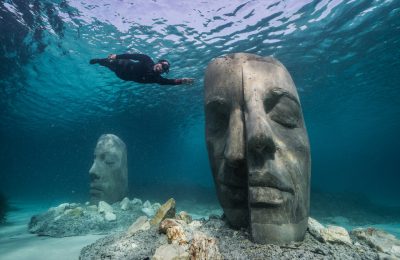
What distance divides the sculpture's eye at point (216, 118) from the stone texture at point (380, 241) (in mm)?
2631

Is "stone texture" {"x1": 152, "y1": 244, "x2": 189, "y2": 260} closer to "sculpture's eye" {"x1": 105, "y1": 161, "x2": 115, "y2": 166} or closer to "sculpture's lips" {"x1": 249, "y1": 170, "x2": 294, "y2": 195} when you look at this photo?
"sculpture's lips" {"x1": 249, "y1": 170, "x2": 294, "y2": 195}

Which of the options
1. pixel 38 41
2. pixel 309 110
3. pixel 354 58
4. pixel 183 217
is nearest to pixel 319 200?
pixel 354 58

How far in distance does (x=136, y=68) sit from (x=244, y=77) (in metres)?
5.08

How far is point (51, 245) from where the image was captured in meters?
5.32

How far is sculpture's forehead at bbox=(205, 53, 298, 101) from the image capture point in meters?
3.73

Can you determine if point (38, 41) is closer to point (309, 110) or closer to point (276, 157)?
point (276, 157)

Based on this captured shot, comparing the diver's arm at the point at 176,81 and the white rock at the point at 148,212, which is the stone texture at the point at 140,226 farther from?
the white rock at the point at 148,212

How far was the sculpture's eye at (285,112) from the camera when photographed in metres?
3.78

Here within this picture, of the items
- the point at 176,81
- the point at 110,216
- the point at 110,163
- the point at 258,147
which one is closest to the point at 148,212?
the point at 110,216

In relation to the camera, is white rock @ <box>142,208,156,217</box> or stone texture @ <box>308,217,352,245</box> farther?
white rock @ <box>142,208,156,217</box>

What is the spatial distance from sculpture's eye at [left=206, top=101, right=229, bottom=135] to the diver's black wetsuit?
3.34 metres

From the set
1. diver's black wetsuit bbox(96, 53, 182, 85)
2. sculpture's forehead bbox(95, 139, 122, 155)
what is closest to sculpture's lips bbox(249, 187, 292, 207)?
diver's black wetsuit bbox(96, 53, 182, 85)

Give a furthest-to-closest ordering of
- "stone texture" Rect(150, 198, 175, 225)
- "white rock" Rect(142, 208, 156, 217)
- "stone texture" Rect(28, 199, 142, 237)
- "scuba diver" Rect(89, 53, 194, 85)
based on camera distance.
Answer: "white rock" Rect(142, 208, 156, 217)
"scuba diver" Rect(89, 53, 194, 85)
"stone texture" Rect(28, 199, 142, 237)
"stone texture" Rect(150, 198, 175, 225)

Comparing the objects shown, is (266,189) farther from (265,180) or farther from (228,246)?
(228,246)
